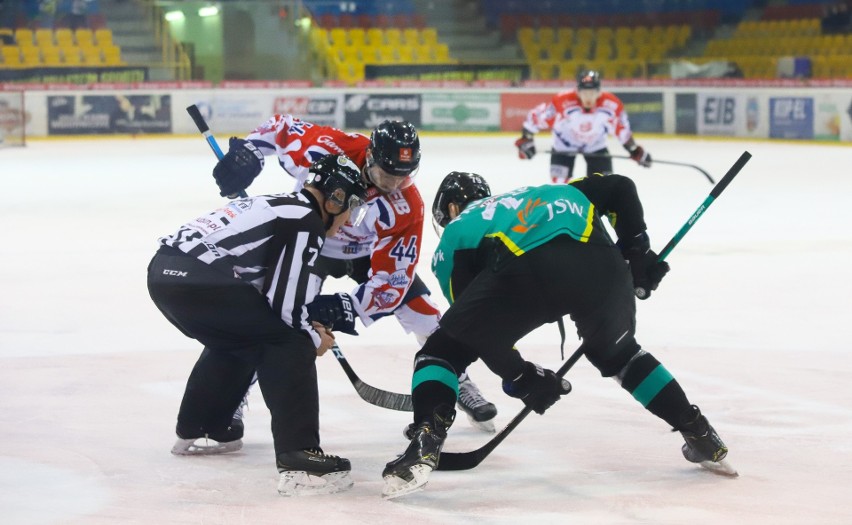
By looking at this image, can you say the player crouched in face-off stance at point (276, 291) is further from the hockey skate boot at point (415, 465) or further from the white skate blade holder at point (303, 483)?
the hockey skate boot at point (415, 465)

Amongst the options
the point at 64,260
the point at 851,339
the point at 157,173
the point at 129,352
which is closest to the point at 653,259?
the point at 851,339

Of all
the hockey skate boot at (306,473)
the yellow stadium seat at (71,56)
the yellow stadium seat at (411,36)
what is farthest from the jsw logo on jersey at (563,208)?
the yellow stadium seat at (411,36)

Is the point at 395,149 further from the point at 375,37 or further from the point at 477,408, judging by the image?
the point at 375,37

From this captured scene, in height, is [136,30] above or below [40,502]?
above

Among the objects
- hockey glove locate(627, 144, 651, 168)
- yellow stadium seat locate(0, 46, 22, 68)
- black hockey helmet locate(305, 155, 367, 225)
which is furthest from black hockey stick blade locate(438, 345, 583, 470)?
yellow stadium seat locate(0, 46, 22, 68)

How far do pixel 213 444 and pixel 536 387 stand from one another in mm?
1160

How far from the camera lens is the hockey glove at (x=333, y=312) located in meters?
3.78

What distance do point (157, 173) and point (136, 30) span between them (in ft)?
30.6

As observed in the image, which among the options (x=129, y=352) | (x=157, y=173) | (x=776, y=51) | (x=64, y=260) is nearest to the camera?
(x=129, y=352)

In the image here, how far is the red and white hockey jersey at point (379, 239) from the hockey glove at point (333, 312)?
306 mm

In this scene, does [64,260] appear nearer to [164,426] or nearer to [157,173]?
[164,426]

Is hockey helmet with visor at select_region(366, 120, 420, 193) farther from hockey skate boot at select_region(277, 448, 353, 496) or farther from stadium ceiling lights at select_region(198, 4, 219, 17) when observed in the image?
stadium ceiling lights at select_region(198, 4, 219, 17)

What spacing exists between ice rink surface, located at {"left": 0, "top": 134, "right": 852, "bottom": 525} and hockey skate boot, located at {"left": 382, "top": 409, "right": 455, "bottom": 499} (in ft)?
0.20

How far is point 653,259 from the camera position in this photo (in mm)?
3818
